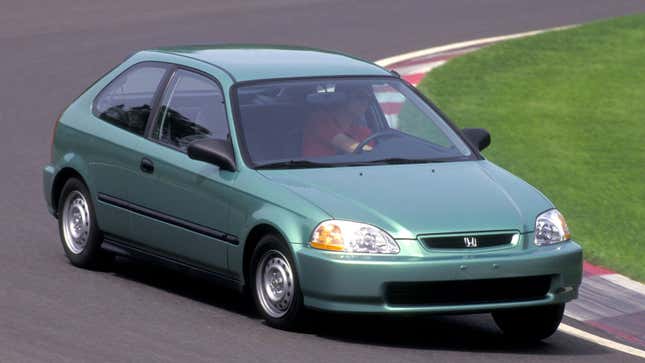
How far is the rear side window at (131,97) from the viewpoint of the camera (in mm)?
11336

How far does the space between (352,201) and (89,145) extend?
2.61 metres

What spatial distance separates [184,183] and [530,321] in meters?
2.26

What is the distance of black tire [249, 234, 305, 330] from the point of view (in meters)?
9.67

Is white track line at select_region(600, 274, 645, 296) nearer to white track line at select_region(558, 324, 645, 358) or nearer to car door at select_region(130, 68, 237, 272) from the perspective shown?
white track line at select_region(558, 324, 645, 358)

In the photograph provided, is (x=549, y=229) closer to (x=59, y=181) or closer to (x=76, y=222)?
(x=76, y=222)

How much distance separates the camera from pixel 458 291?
31.3 feet

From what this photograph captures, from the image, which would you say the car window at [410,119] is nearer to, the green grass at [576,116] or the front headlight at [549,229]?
the front headlight at [549,229]

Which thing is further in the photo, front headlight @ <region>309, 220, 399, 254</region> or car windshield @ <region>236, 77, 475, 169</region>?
car windshield @ <region>236, 77, 475, 169</region>

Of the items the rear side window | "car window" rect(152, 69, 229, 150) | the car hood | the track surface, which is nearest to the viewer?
the track surface

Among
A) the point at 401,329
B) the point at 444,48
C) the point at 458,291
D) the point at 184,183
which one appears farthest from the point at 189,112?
the point at 444,48

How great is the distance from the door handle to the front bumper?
1.62m

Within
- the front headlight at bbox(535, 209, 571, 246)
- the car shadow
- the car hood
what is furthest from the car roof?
the front headlight at bbox(535, 209, 571, 246)

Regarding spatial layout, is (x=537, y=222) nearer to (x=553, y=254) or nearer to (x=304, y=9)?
(x=553, y=254)

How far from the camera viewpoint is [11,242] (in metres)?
12.3
